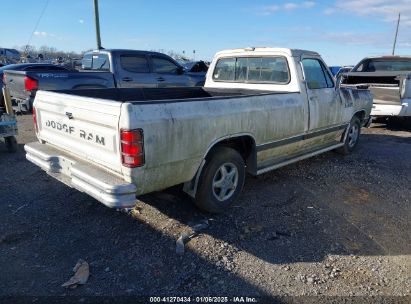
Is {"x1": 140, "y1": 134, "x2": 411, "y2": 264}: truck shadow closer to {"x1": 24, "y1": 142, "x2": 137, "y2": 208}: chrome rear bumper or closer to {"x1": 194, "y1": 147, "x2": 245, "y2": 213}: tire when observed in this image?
{"x1": 194, "y1": 147, "x2": 245, "y2": 213}: tire

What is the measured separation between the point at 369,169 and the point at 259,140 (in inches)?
105

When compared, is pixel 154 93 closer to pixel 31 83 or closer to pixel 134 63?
pixel 31 83

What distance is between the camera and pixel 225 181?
13.5ft

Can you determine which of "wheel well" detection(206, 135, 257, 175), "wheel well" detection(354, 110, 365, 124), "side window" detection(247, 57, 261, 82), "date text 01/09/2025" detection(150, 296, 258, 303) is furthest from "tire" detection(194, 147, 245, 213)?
"wheel well" detection(354, 110, 365, 124)

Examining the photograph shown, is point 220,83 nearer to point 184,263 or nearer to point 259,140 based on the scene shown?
point 259,140

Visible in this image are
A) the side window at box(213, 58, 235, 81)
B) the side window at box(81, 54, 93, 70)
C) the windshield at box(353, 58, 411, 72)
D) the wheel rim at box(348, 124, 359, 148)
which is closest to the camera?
the side window at box(213, 58, 235, 81)

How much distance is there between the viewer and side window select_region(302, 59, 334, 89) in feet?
17.2

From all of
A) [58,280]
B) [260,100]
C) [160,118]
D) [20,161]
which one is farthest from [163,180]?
[20,161]

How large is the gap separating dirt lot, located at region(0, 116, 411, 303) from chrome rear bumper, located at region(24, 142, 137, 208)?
589mm

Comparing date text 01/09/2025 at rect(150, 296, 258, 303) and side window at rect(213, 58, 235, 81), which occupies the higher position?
side window at rect(213, 58, 235, 81)

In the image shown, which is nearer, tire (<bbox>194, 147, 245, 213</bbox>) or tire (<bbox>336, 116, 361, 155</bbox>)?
tire (<bbox>194, 147, 245, 213</bbox>)

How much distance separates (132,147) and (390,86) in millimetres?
8011

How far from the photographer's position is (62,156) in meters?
3.82

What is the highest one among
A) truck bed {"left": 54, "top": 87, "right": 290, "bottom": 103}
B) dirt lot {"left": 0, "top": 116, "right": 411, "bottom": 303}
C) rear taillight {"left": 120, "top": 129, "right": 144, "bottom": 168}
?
truck bed {"left": 54, "top": 87, "right": 290, "bottom": 103}
